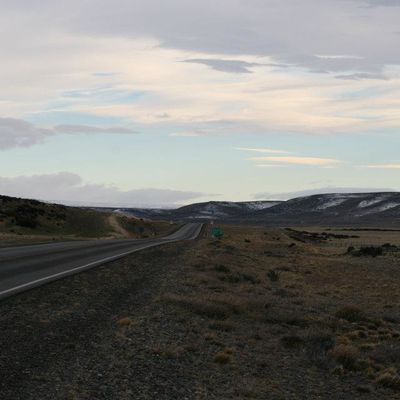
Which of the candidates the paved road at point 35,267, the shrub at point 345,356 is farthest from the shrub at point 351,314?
the paved road at point 35,267

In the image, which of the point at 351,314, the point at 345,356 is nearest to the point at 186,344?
the point at 345,356

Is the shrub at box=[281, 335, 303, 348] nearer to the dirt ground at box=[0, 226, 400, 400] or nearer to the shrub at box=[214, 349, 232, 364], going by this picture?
the dirt ground at box=[0, 226, 400, 400]

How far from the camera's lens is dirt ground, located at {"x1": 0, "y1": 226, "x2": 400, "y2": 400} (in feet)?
25.2

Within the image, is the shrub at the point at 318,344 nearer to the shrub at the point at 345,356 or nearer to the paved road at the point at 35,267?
the shrub at the point at 345,356

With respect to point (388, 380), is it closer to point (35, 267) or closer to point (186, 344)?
point (186, 344)

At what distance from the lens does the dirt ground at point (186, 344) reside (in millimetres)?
7676

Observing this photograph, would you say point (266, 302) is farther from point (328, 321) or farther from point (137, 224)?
point (137, 224)

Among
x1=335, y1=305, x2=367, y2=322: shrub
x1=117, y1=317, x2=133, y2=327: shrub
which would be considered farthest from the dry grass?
x1=117, y1=317, x2=133, y2=327: shrub

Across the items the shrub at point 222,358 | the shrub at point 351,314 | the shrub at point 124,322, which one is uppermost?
the shrub at point 124,322

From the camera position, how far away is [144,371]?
27.2 feet

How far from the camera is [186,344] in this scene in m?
10.3

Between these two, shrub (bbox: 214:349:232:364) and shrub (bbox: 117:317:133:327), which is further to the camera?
shrub (bbox: 117:317:133:327)

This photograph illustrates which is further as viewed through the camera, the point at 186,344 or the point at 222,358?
the point at 186,344

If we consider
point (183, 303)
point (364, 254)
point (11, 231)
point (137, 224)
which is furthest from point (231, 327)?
point (137, 224)
